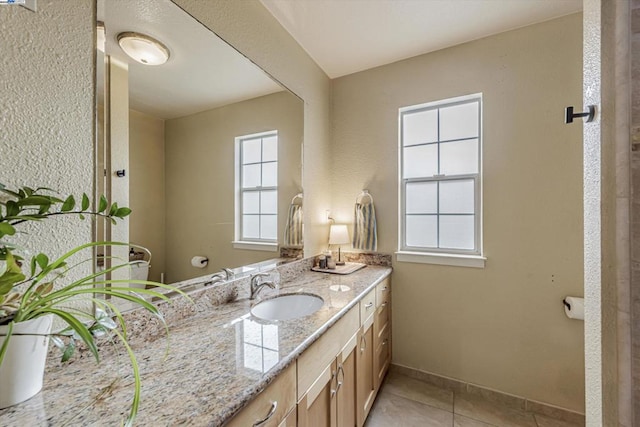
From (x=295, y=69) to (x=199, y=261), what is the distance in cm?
161

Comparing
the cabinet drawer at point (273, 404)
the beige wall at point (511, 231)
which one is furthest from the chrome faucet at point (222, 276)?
the beige wall at point (511, 231)

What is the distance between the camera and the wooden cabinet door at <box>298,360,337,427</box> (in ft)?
3.17

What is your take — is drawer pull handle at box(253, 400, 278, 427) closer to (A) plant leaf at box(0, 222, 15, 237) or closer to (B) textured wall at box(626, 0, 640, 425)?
(A) plant leaf at box(0, 222, 15, 237)

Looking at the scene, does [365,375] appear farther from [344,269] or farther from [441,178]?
[441,178]

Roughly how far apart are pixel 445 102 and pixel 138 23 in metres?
2.09

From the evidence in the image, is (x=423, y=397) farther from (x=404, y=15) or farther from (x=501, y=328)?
(x=404, y=15)

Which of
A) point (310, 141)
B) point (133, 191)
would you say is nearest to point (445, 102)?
point (310, 141)

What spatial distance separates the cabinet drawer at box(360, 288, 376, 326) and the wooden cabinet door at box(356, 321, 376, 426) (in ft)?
0.16

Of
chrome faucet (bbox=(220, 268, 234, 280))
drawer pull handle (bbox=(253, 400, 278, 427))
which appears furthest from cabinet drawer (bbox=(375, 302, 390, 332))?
drawer pull handle (bbox=(253, 400, 278, 427))

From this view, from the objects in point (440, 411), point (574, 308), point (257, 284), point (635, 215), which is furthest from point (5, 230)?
point (574, 308)

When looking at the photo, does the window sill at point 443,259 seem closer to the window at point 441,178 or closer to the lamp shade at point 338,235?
the window at point 441,178

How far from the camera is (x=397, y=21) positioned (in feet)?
5.91

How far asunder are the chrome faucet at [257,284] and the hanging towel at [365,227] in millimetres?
1055

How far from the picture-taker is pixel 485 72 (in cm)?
196
